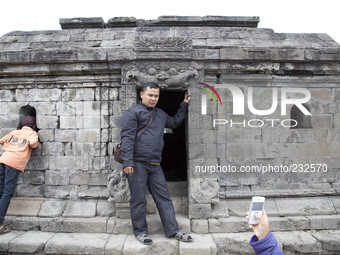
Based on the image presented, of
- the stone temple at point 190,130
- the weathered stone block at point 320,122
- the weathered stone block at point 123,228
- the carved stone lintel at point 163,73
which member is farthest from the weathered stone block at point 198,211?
the weathered stone block at point 320,122

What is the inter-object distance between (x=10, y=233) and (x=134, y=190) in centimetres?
246

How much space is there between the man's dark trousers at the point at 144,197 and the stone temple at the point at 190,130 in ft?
1.18

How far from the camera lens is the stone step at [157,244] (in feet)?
13.1

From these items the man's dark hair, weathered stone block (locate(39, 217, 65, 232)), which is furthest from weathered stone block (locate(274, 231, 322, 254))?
weathered stone block (locate(39, 217, 65, 232))

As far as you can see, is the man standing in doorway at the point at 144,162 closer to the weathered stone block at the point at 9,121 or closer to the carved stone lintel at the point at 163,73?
the carved stone lintel at the point at 163,73

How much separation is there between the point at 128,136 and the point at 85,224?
6.19ft

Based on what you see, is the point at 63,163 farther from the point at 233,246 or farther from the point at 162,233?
the point at 233,246

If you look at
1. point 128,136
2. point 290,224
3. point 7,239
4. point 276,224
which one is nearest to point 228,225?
point 276,224

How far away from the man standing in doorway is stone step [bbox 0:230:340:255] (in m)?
0.15

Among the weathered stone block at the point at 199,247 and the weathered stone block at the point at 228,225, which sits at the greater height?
the weathered stone block at the point at 228,225

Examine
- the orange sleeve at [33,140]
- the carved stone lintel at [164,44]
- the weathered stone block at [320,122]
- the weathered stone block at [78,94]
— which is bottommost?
the orange sleeve at [33,140]

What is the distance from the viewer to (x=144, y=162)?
414 centimetres

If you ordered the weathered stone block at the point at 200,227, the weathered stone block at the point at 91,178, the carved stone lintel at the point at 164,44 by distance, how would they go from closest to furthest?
the weathered stone block at the point at 200,227
the carved stone lintel at the point at 164,44
the weathered stone block at the point at 91,178

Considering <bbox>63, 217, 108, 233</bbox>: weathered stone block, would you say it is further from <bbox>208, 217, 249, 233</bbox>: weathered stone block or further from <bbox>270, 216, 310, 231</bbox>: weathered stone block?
<bbox>270, 216, 310, 231</bbox>: weathered stone block
